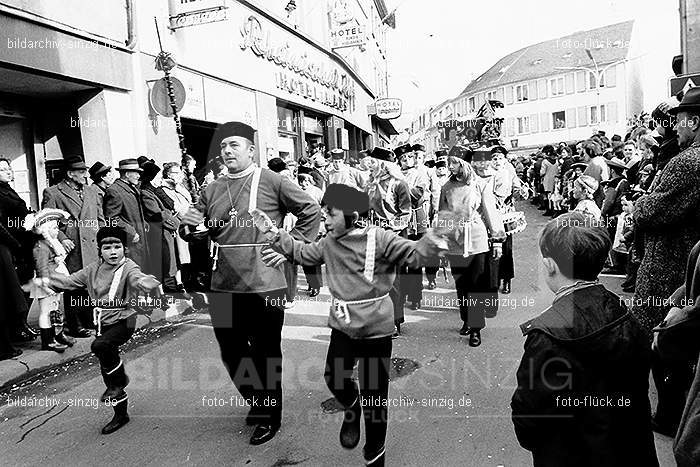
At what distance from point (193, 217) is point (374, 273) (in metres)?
1.45

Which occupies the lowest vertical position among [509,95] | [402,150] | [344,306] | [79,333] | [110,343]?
[79,333]

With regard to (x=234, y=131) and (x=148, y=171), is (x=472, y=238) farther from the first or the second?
(x=148, y=171)

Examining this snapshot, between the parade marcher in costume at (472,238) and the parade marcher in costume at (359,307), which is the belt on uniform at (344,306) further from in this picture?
the parade marcher in costume at (472,238)

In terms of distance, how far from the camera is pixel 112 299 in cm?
429

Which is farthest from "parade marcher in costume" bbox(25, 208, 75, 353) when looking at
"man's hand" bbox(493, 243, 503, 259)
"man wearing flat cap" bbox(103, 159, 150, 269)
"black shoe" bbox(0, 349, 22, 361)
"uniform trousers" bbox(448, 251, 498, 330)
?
"man's hand" bbox(493, 243, 503, 259)

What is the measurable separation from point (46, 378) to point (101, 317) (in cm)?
182

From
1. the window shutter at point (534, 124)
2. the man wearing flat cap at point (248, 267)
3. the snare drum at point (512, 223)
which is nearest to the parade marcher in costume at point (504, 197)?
the snare drum at point (512, 223)

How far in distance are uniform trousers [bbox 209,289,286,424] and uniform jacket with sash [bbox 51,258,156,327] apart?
2.27ft

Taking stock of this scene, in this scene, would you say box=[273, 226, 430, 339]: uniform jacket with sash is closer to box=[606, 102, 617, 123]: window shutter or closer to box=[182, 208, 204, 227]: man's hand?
box=[182, 208, 204, 227]: man's hand

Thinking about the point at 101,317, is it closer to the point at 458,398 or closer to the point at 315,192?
the point at 458,398

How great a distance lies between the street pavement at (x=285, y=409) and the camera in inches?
147

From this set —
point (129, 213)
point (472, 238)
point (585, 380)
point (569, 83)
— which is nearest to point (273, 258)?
point (585, 380)

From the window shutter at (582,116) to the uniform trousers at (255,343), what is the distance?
56779mm

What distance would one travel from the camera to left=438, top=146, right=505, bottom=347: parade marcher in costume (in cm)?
614
